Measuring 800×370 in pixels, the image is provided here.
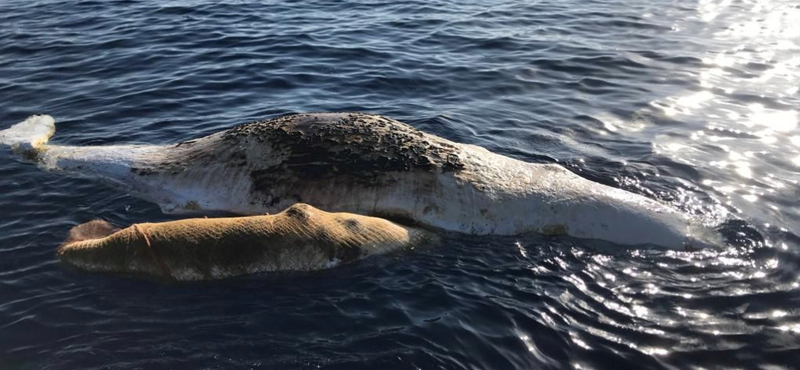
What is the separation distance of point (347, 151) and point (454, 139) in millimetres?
3237

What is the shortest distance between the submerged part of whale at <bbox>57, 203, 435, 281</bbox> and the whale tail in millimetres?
3000

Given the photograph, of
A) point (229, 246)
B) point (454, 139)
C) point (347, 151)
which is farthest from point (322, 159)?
point (454, 139)

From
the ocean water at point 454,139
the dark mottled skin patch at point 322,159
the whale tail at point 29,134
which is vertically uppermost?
the dark mottled skin patch at point 322,159

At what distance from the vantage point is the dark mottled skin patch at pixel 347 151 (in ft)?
23.5

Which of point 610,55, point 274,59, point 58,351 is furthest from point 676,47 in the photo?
point 58,351

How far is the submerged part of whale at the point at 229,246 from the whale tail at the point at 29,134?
3.00 m

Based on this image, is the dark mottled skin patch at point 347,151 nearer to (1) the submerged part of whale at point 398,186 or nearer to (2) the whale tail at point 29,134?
(1) the submerged part of whale at point 398,186

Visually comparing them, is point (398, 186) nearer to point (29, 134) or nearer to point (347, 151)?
point (347, 151)

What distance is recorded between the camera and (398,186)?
712 centimetres

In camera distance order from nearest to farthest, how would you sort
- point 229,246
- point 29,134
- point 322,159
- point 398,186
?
point 229,246 < point 398,186 < point 322,159 < point 29,134

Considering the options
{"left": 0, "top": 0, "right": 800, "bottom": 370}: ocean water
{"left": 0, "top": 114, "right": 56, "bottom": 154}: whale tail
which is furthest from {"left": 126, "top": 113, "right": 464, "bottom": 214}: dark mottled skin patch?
{"left": 0, "top": 114, "right": 56, "bottom": 154}: whale tail

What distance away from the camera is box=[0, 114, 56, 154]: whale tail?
8953 mm

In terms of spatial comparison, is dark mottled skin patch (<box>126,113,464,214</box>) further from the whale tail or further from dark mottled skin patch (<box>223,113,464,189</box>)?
the whale tail

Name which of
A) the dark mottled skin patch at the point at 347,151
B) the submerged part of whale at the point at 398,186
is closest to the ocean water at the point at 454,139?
the submerged part of whale at the point at 398,186
